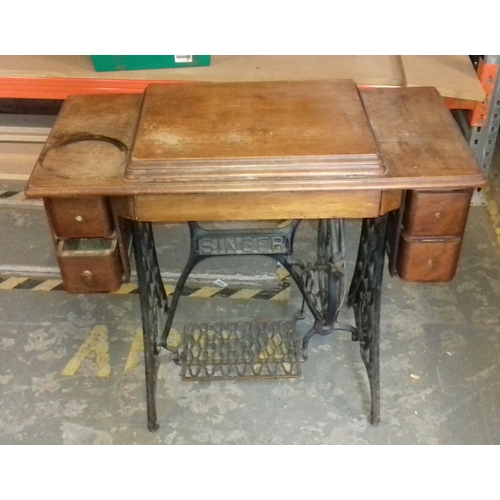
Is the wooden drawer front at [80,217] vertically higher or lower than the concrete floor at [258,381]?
higher

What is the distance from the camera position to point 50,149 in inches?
63.9

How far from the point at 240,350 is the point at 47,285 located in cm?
85

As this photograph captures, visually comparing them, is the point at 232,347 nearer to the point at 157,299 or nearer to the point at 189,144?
the point at 157,299

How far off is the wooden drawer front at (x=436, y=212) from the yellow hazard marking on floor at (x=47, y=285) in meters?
1.47

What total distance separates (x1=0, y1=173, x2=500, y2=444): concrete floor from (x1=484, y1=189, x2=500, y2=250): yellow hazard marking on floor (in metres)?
0.25

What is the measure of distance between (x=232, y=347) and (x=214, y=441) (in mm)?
361

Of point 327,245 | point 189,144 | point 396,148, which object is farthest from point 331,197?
point 327,245

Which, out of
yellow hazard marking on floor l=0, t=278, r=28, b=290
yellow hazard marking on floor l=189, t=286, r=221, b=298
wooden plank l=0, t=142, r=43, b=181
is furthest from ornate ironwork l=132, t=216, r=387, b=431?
wooden plank l=0, t=142, r=43, b=181

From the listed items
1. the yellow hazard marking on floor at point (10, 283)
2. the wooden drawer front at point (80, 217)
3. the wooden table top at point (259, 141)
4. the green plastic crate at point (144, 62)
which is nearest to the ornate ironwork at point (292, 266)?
the wooden drawer front at point (80, 217)

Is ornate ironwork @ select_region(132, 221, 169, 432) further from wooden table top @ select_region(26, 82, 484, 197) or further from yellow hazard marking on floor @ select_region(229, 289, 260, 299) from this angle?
yellow hazard marking on floor @ select_region(229, 289, 260, 299)

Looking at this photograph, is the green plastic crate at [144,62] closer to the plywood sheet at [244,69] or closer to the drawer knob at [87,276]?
the plywood sheet at [244,69]

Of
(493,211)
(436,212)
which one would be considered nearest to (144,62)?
(436,212)

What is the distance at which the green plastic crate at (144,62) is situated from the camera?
2480 mm

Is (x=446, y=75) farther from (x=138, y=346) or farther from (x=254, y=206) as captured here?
(x=138, y=346)
